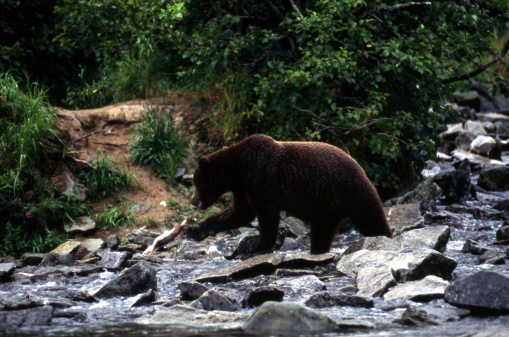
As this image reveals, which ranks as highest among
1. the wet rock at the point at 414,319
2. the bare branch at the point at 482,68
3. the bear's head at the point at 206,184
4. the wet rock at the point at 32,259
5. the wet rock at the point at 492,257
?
the bare branch at the point at 482,68

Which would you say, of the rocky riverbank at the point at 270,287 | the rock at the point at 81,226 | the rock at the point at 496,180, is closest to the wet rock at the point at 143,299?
the rocky riverbank at the point at 270,287

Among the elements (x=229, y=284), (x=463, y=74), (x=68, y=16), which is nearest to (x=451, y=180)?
(x=463, y=74)

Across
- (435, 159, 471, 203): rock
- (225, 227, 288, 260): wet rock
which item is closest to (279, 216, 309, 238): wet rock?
(225, 227, 288, 260): wet rock

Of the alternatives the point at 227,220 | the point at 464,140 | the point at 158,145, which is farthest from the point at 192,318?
the point at 464,140

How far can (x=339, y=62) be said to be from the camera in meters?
8.27

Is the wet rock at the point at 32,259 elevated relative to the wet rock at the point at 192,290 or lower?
lower

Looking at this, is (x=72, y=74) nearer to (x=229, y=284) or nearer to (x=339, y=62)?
(x=339, y=62)

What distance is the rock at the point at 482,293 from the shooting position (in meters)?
4.32

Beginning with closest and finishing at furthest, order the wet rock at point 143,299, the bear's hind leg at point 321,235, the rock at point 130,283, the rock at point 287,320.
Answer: the rock at point 287,320
the wet rock at point 143,299
the rock at point 130,283
the bear's hind leg at point 321,235

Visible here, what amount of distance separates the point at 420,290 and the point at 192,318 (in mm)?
1764

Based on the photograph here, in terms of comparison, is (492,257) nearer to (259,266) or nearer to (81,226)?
(259,266)

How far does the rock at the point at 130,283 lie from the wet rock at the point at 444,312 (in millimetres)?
2292

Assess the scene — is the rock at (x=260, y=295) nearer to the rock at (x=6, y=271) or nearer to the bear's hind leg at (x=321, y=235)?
the bear's hind leg at (x=321, y=235)

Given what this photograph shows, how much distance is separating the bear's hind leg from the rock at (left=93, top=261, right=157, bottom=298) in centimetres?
203
